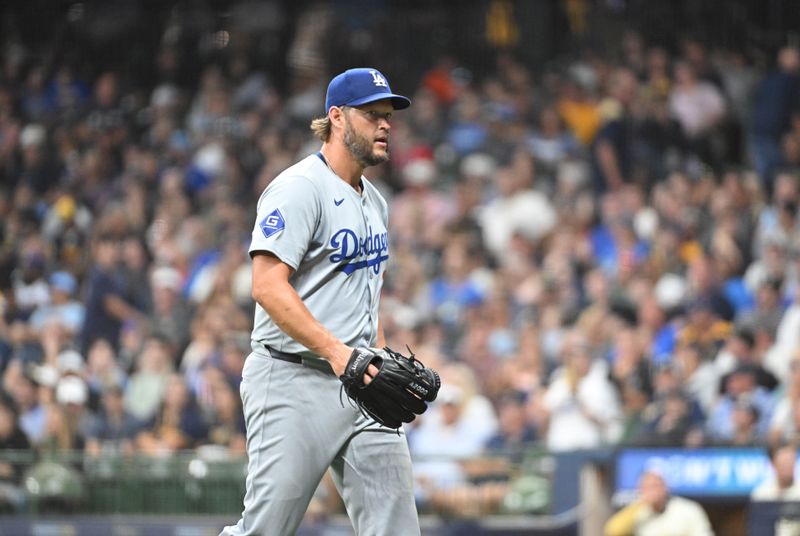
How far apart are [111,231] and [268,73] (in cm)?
365

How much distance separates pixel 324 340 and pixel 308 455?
17.7 inches

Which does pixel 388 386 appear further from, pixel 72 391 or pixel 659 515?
pixel 72 391

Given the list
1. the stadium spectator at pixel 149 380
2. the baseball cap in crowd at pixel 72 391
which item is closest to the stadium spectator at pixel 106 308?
the stadium spectator at pixel 149 380

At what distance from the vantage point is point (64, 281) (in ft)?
50.9

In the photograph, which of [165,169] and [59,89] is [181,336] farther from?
[59,89]

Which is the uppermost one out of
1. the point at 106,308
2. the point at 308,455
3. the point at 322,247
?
A: the point at 322,247

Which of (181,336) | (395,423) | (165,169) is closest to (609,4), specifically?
(165,169)

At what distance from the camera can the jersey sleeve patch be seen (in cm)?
513

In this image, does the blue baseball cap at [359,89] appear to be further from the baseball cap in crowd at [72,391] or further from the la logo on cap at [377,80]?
the baseball cap in crowd at [72,391]

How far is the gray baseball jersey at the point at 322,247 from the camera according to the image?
16.9 feet

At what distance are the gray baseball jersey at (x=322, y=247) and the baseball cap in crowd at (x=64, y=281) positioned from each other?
1033 centimetres

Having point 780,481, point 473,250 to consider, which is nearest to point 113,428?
point 473,250

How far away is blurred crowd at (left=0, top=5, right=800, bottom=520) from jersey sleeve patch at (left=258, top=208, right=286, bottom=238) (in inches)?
209

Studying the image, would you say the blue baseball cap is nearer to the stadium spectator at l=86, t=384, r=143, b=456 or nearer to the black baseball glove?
the black baseball glove
